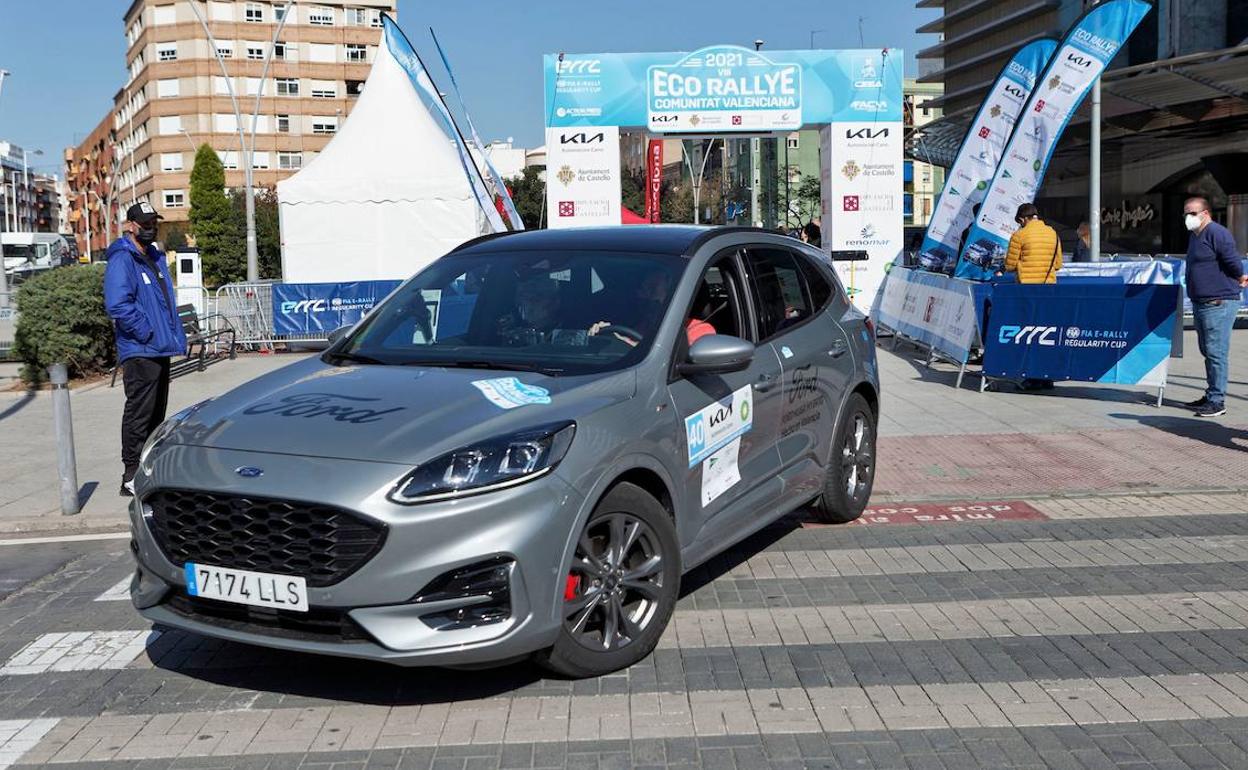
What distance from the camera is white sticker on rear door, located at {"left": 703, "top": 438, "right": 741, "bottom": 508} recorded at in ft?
17.1

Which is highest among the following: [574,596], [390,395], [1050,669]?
[390,395]

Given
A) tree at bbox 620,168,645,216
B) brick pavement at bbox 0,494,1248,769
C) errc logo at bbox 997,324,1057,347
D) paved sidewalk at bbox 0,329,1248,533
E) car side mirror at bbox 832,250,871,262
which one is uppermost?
tree at bbox 620,168,645,216

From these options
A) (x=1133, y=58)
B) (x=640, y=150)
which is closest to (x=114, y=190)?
(x=640, y=150)

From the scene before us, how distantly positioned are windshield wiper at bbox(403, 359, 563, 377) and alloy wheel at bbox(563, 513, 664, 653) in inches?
27.6

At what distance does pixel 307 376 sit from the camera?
201 inches

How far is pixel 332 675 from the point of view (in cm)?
475

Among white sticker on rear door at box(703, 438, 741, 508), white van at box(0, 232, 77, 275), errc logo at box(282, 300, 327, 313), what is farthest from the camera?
white van at box(0, 232, 77, 275)

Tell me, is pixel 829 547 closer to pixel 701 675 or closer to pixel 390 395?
pixel 701 675

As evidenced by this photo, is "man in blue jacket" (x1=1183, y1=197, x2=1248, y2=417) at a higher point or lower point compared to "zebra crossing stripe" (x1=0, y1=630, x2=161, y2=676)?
higher

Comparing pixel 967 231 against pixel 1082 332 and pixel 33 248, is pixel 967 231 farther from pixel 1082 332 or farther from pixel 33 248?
pixel 33 248

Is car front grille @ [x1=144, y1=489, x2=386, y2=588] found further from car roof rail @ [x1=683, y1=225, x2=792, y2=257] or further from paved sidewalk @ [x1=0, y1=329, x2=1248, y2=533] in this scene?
paved sidewalk @ [x1=0, y1=329, x2=1248, y2=533]

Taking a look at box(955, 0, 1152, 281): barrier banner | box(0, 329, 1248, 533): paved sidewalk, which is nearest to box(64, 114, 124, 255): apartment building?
box(955, 0, 1152, 281): barrier banner

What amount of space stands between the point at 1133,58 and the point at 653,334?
5992cm

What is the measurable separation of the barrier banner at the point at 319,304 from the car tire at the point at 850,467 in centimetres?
1325
